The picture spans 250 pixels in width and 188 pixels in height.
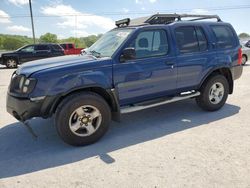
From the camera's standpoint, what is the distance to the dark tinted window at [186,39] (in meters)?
4.89

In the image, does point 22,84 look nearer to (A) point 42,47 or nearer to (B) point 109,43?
(B) point 109,43

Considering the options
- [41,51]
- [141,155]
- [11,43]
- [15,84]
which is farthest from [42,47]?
[11,43]

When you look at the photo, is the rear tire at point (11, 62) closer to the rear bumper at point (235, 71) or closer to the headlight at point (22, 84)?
the headlight at point (22, 84)

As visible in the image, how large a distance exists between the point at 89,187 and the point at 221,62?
3909 millimetres

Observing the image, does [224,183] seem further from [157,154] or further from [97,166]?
[97,166]

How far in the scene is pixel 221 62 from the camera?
537 cm

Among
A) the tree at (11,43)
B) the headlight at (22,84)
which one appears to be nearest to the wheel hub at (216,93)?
the headlight at (22,84)

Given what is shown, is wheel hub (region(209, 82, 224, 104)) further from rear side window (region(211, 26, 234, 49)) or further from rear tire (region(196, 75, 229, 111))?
rear side window (region(211, 26, 234, 49))

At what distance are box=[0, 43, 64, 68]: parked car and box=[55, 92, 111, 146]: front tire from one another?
14.5 metres

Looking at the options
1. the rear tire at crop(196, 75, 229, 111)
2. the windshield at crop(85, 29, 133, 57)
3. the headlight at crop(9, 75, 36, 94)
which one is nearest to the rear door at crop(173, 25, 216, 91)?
the rear tire at crop(196, 75, 229, 111)

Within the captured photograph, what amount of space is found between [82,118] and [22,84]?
41.1 inches

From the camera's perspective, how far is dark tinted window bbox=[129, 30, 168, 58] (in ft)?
14.6

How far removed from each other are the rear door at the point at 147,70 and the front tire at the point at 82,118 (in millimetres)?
479

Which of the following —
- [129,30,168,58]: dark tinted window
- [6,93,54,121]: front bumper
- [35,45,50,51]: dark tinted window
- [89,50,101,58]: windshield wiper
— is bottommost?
[6,93,54,121]: front bumper
